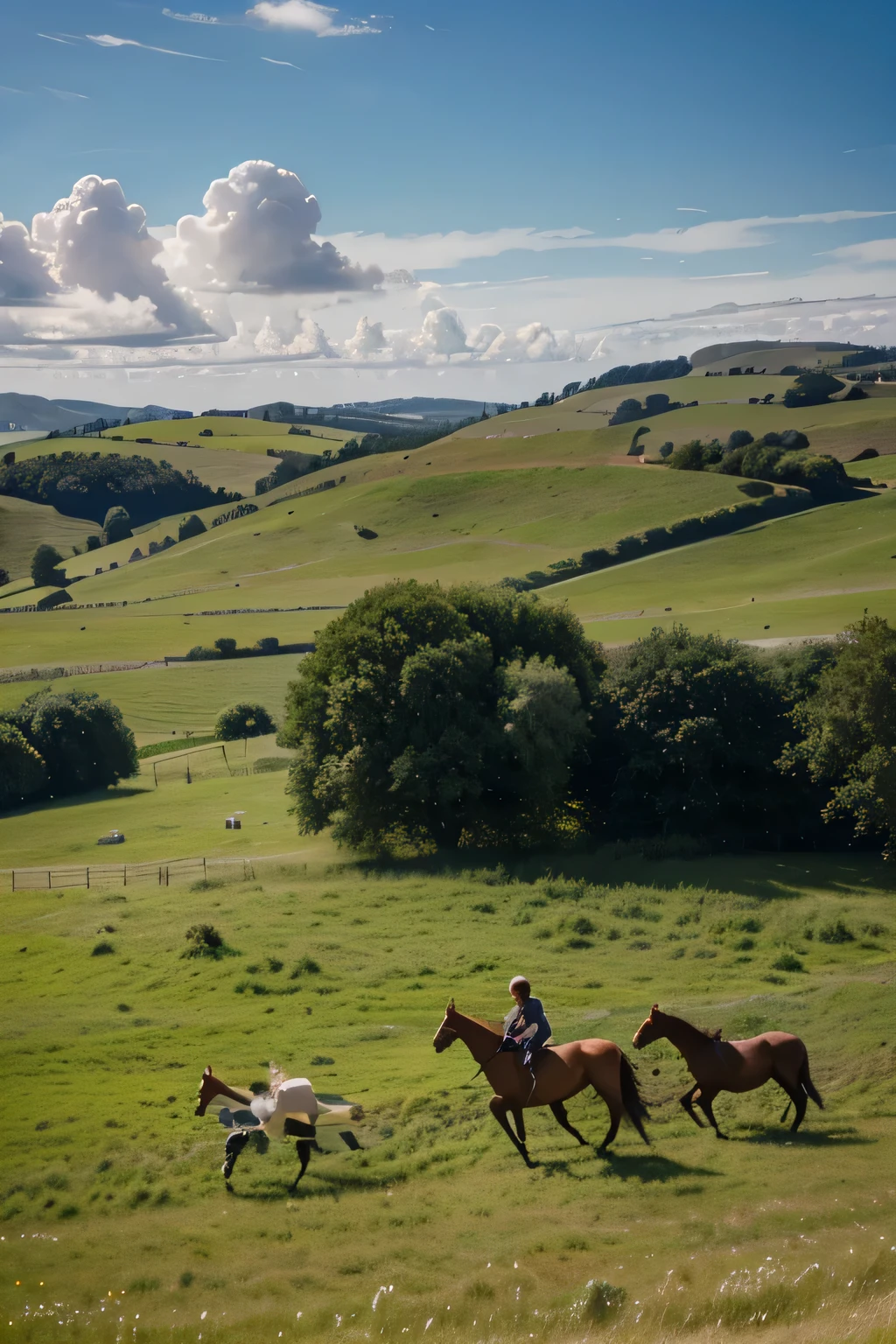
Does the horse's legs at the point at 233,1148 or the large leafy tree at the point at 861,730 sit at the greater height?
the large leafy tree at the point at 861,730

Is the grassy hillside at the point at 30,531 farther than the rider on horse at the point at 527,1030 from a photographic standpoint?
Yes

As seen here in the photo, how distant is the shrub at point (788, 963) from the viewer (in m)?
27.3

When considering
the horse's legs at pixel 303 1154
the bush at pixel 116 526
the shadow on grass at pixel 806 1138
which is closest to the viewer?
the shadow on grass at pixel 806 1138

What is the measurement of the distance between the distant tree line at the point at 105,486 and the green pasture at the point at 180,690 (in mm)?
81788

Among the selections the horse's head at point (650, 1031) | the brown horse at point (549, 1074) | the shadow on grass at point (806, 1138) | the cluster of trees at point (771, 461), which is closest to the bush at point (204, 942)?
the brown horse at point (549, 1074)

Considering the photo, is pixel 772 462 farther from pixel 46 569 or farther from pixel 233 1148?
pixel 233 1148

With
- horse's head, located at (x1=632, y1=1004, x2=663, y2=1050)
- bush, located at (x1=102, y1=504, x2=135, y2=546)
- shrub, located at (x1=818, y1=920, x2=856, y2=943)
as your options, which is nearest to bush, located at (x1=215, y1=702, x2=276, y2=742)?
shrub, located at (x1=818, y1=920, x2=856, y2=943)

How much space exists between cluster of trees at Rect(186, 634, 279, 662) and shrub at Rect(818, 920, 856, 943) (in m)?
57.3

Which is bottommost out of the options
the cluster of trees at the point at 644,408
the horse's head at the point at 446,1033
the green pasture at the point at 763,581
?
the horse's head at the point at 446,1033

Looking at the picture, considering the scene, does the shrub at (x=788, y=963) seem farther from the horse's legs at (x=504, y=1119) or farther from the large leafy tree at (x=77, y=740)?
the large leafy tree at (x=77, y=740)

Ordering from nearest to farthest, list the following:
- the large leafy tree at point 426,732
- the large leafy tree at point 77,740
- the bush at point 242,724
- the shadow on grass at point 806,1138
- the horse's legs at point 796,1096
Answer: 1. the shadow on grass at point 806,1138
2. the horse's legs at point 796,1096
3. the large leafy tree at point 426,732
4. the large leafy tree at point 77,740
5. the bush at point 242,724

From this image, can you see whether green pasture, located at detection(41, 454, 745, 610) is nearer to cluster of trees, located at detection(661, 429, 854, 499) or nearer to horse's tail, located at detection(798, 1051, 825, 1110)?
cluster of trees, located at detection(661, 429, 854, 499)

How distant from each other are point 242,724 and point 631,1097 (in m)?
58.6

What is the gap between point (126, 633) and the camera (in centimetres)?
8688
